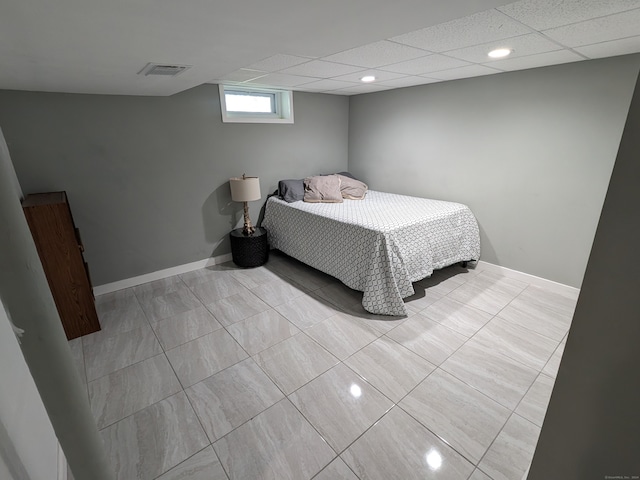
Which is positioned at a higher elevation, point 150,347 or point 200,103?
point 200,103

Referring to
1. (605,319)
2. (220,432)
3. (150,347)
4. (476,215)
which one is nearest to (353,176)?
(476,215)

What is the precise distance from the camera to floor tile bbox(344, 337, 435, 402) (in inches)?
73.8

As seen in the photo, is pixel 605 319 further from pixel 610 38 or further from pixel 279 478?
pixel 610 38

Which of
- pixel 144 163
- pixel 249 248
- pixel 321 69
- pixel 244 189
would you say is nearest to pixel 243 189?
pixel 244 189

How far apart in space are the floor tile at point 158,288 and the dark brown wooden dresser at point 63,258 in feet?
1.80

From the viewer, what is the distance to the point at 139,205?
3.04 m

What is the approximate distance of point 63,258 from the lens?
2236 mm

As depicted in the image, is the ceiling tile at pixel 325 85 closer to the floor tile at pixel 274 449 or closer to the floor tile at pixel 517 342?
the floor tile at pixel 517 342

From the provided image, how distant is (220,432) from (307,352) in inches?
29.9

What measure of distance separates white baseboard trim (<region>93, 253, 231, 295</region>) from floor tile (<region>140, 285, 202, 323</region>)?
1.28ft

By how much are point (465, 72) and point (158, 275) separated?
151 inches

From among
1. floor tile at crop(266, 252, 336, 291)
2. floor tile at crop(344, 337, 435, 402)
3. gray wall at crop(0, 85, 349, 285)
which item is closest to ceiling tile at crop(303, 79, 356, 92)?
gray wall at crop(0, 85, 349, 285)

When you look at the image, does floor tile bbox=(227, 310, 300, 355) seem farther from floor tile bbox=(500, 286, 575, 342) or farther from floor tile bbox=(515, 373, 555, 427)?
floor tile bbox=(500, 286, 575, 342)

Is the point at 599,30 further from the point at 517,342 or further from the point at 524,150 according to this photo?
the point at 517,342
